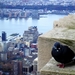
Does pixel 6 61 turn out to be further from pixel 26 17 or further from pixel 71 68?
pixel 26 17

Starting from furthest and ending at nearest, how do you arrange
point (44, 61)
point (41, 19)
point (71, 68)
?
point (41, 19)
point (44, 61)
point (71, 68)

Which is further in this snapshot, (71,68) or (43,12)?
(43,12)

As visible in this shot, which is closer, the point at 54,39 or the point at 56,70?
the point at 56,70

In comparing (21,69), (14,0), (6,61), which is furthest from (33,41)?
(14,0)

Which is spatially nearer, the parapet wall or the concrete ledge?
the concrete ledge

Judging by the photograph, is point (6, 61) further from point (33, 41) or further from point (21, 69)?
point (33, 41)

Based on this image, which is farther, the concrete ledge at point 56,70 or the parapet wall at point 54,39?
the parapet wall at point 54,39

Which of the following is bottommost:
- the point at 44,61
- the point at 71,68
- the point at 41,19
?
the point at 41,19

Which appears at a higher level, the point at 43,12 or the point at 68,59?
the point at 68,59

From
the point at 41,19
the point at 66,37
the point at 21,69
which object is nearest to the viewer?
the point at 66,37
